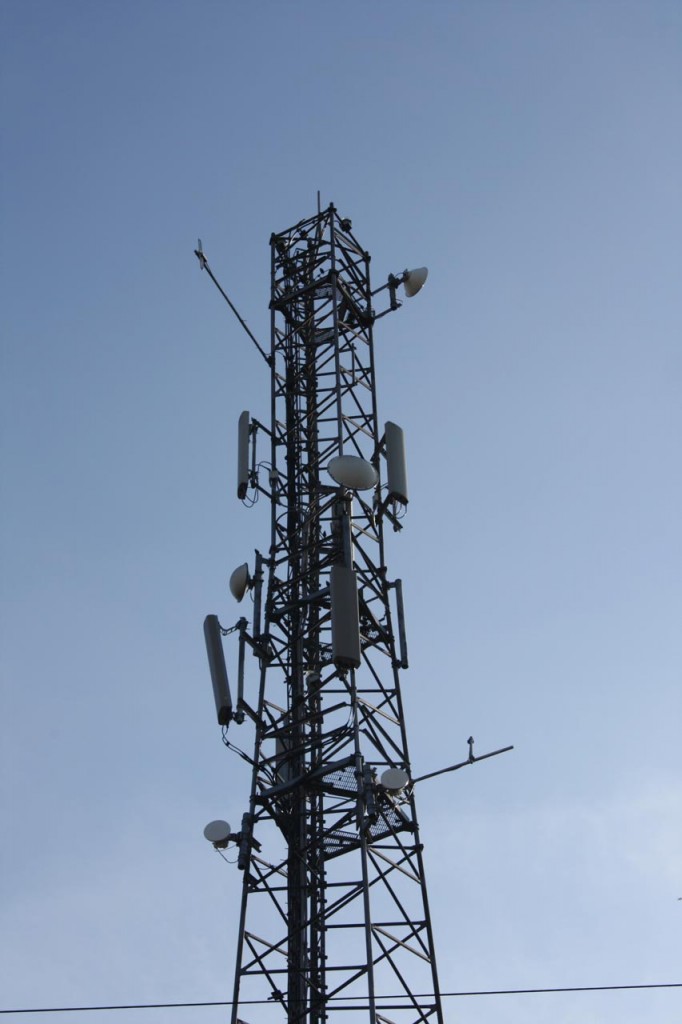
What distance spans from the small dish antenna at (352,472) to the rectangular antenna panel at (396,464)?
583mm

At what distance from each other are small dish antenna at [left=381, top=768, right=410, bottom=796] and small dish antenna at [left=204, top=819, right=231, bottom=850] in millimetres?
2695

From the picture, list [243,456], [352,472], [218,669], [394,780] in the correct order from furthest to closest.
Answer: [243,456] → [352,472] → [218,669] → [394,780]

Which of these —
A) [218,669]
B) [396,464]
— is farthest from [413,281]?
[218,669]

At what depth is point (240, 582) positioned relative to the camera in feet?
65.0

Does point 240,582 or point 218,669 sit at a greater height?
point 240,582

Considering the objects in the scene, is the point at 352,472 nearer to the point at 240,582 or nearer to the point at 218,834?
the point at 240,582

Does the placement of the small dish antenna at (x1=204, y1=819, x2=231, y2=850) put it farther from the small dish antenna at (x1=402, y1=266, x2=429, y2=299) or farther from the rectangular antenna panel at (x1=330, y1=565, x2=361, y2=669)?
the small dish antenna at (x1=402, y1=266, x2=429, y2=299)

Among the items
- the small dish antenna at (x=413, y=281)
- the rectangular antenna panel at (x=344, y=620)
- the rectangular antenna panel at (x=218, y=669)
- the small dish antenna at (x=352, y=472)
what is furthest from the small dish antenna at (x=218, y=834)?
the small dish antenna at (x=413, y=281)

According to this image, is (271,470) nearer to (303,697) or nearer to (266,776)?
(303,697)

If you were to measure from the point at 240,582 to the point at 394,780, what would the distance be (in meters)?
4.74

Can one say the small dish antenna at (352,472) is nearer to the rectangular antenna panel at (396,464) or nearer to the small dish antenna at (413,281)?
the rectangular antenna panel at (396,464)

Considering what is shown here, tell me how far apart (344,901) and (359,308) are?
11310 millimetres

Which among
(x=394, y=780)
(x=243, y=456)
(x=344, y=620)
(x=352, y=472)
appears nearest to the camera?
(x=394, y=780)

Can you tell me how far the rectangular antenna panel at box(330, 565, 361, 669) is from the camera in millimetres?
17703
